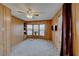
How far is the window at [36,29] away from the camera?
10.2 meters

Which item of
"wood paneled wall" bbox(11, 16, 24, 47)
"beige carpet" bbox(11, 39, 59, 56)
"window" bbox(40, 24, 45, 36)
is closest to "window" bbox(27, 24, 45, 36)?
"window" bbox(40, 24, 45, 36)

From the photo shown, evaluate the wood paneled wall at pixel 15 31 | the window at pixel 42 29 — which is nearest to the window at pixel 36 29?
the window at pixel 42 29

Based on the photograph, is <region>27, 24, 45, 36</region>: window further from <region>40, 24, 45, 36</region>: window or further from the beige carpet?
the beige carpet

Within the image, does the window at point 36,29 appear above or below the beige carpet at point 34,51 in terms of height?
above

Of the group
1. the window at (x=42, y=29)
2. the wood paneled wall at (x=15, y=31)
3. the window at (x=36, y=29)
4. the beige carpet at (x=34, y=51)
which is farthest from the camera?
the window at (x=36, y=29)

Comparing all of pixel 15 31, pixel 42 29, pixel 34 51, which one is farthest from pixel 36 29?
pixel 34 51

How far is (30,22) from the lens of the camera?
10.6m

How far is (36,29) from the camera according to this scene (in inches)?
416

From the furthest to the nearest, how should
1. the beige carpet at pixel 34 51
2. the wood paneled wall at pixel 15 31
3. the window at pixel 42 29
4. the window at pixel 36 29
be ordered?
the window at pixel 36 29, the window at pixel 42 29, the wood paneled wall at pixel 15 31, the beige carpet at pixel 34 51

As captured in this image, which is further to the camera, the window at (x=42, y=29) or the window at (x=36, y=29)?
the window at (x=36, y=29)

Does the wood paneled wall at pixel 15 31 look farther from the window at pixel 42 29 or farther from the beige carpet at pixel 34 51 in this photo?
the window at pixel 42 29

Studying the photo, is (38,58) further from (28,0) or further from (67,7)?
(67,7)

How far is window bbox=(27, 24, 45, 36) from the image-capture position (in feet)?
33.6

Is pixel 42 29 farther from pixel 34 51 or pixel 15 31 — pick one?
pixel 34 51
